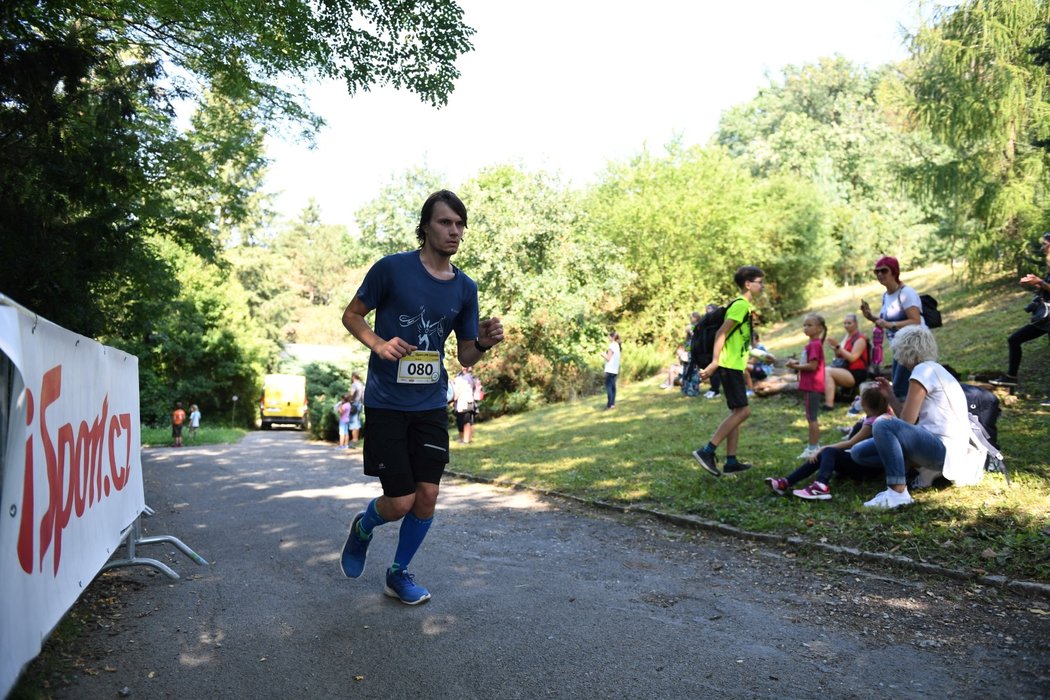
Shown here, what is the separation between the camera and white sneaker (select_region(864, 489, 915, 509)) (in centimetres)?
695

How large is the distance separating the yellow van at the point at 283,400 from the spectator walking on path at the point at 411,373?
4313 centimetres

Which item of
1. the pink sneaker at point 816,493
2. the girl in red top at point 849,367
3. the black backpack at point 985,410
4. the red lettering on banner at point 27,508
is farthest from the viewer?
the girl in red top at point 849,367

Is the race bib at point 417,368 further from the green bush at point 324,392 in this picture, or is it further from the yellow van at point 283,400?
the yellow van at point 283,400

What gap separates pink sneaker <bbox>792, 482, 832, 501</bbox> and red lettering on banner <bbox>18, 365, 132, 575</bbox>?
5818mm

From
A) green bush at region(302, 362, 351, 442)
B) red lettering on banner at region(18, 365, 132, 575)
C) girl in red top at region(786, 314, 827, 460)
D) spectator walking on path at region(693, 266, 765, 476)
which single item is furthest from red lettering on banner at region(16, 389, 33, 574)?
green bush at region(302, 362, 351, 442)

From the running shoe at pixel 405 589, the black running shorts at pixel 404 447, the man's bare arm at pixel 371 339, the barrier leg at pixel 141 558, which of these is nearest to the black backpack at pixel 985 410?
the black running shorts at pixel 404 447

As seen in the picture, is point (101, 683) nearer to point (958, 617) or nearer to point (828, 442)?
point (958, 617)

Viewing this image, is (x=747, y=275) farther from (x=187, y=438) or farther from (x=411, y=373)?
(x=187, y=438)

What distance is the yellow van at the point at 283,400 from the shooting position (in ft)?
153

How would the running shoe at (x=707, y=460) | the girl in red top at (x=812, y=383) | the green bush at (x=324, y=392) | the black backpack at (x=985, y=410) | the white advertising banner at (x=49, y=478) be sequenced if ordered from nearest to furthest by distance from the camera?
the white advertising banner at (x=49, y=478) < the black backpack at (x=985, y=410) < the running shoe at (x=707, y=460) < the girl in red top at (x=812, y=383) < the green bush at (x=324, y=392)

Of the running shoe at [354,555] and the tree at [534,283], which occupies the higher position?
the tree at [534,283]

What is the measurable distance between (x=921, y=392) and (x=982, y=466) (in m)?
0.81

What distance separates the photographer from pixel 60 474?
12.0ft

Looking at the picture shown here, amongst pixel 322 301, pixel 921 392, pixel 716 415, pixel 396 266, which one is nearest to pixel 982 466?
pixel 921 392
